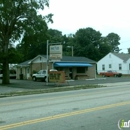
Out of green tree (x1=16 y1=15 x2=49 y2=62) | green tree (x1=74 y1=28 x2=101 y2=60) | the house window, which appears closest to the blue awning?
the house window

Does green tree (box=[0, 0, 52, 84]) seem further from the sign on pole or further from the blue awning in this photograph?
the blue awning

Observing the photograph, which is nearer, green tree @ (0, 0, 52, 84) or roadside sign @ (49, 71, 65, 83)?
roadside sign @ (49, 71, 65, 83)

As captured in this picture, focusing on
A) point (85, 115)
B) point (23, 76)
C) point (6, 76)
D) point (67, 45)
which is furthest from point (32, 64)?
point (67, 45)

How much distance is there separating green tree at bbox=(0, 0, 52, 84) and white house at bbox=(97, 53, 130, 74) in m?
31.0

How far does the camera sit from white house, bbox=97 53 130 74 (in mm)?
59250

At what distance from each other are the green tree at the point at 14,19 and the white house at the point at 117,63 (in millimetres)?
31043

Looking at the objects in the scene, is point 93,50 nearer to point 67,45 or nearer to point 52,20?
point 67,45

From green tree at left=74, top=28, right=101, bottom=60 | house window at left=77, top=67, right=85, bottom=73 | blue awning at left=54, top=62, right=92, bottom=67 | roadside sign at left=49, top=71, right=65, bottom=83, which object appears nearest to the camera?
roadside sign at left=49, top=71, right=65, bottom=83

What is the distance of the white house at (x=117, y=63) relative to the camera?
194 ft

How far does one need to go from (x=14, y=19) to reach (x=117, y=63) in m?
34.8

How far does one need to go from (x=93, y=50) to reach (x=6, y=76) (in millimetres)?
51322

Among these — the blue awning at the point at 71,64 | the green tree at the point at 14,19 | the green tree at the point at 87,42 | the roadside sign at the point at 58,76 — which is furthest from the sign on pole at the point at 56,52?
the green tree at the point at 87,42

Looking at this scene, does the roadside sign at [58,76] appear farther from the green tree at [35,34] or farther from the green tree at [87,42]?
the green tree at [87,42]

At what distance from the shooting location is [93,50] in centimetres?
8162
